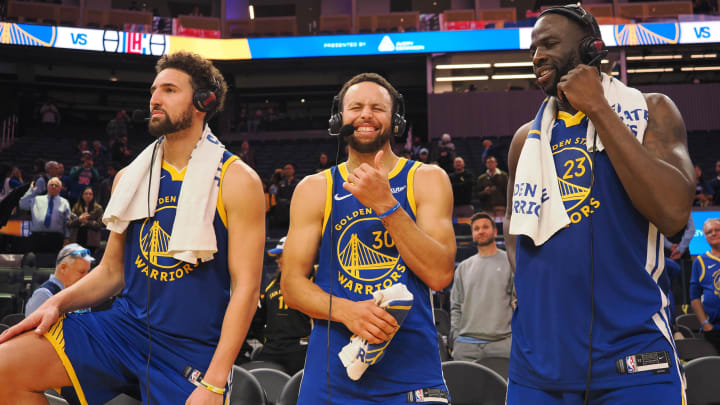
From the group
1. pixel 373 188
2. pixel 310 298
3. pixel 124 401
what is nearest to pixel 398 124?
pixel 373 188

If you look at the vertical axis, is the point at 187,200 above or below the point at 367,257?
above

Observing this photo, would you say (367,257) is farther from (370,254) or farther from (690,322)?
(690,322)

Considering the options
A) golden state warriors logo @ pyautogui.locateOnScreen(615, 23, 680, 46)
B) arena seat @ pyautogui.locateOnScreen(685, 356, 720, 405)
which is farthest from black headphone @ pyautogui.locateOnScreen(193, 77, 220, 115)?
golden state warriors logo @ pyautogui.locateOnScreen(615, 23, 680, 46)

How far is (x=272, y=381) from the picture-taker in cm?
370

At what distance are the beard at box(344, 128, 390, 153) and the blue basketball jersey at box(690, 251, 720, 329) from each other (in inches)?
187

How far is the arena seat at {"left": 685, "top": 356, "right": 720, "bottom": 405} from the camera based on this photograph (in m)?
3.18

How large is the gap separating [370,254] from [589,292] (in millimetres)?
769

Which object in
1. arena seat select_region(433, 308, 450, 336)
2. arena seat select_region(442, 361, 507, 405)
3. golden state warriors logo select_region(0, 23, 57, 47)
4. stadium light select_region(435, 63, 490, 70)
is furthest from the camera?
stadium light select_region(435, 63, 490, 70)

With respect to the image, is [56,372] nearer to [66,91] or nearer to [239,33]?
[239,33]

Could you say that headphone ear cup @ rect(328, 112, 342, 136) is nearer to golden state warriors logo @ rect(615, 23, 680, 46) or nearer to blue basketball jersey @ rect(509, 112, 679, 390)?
blue basketball jersey @ rect(509, 112, 679, 390)

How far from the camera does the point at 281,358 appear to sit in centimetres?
545

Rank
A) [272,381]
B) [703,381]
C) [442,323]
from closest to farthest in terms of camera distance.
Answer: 1. [703,381]
2. [272,381]
3. [442,323]

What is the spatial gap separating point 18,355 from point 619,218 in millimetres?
1962

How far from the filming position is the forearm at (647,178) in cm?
174
